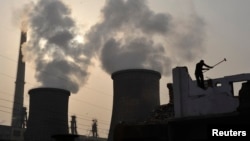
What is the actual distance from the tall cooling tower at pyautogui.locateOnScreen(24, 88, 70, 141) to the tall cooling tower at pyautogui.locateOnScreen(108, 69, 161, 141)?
531cm

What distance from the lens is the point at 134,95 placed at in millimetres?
24391

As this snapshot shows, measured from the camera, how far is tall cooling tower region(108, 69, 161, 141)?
2413 centimetres

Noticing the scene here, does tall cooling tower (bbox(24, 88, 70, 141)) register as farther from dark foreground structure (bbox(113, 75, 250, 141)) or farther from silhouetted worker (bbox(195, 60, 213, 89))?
silhouetted worker (bbox(195, 60, 213, 89))

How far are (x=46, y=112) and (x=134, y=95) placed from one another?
7865mm

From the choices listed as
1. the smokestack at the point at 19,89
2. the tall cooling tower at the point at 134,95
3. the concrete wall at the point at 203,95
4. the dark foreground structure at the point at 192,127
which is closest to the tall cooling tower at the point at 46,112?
the tall cooling tower at the point at 134,95

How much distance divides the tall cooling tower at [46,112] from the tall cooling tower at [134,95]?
5.31 metres

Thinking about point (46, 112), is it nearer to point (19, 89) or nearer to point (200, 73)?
point (19, 89)

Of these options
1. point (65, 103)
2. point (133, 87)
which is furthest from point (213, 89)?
point (65, 103)

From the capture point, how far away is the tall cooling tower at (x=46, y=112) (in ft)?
90.7

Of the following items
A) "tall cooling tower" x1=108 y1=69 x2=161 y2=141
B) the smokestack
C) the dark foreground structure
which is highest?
the smokestack

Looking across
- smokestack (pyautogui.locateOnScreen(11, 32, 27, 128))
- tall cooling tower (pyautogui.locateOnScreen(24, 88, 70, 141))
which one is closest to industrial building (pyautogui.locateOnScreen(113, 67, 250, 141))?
tall cooling tower (pyautogui.locateOnScreen(24, 88, 70, 141))

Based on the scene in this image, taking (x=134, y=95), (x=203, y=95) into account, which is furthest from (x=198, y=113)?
(x=134, y=95)

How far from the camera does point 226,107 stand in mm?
10500

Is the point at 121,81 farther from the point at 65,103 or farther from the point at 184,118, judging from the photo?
the point at 184,118
